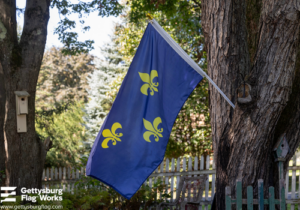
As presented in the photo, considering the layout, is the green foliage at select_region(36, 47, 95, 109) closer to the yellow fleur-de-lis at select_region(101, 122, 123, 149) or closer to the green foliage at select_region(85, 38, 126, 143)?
the green foliage at select_region(85, 38, 126, 143)

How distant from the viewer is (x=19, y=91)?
588 cm

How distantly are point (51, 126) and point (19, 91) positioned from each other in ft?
25.4

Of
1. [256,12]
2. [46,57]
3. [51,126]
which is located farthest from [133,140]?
[46,57]

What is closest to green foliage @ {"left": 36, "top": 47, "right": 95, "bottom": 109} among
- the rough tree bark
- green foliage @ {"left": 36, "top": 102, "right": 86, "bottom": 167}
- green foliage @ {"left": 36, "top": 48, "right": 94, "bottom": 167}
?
green foliage @ {"left": 36, "top": 48, "right": 94, "bottom": 167}

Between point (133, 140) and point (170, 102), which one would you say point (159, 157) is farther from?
point (170, 102)

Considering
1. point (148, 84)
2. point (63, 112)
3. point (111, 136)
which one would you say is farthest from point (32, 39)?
point (63, 112)

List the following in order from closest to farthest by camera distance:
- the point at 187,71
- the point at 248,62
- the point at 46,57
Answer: the point at 187,71 < the point at 248,62 < the point at 46,57

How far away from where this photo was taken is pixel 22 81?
5953 millimetres

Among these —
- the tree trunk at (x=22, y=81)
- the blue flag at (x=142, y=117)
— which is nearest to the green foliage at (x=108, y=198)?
the tree trunk at (x=22, y=81)

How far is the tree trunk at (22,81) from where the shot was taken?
19.2 feet

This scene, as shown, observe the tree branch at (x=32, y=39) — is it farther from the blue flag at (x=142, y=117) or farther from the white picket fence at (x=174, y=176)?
the blue flag at (x=142, y=117)

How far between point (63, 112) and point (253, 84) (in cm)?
1084

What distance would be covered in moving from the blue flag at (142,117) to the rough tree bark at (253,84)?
0.68m

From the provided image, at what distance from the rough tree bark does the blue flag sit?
677mm
